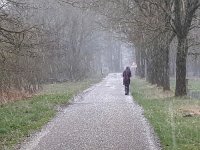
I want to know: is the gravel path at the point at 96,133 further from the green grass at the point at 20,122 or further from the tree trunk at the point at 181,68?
the tree trunk at the point at 181,68

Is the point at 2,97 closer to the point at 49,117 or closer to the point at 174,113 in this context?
the point at 49,117

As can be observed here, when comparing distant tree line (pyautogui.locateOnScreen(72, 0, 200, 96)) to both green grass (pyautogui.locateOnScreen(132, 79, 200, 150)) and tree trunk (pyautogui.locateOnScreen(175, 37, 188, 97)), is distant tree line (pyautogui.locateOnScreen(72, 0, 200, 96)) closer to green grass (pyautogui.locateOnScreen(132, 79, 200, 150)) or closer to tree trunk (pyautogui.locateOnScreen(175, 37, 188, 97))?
tree trunk (pyautogui.locateOnScreen(175, 37, 188, 97))

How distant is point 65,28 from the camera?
204 feet

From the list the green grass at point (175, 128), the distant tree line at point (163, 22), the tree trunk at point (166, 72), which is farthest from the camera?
the tree trunk at point (166, 72)

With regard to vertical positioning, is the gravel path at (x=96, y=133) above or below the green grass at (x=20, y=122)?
below

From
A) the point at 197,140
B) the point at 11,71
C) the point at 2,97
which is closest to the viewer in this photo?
the point at 197,140

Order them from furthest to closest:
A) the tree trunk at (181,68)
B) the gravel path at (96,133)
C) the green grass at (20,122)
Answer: the tree trunk at (181,68)
the green grass at (20,122)
the gravel path at (96,133)

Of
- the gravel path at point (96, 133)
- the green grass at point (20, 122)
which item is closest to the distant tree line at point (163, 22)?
the green grass at point (20, 122)

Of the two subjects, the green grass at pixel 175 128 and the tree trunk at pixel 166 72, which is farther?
the tree trunk at pixel 166 72

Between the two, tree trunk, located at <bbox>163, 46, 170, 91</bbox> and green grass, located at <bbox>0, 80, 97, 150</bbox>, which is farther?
tree trunk, located at <bbox>163, 46, 170, 91</bbox>

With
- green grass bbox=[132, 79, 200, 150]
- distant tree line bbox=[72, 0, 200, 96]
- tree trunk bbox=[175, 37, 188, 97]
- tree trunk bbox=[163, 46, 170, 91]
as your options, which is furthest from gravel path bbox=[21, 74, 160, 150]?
tree trunk bbox=[163, 46, 170, 91]

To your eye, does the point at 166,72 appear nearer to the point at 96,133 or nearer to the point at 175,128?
the point at 175,128

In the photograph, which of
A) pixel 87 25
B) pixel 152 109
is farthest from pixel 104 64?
pixel 152 109

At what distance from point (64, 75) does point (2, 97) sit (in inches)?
1511
